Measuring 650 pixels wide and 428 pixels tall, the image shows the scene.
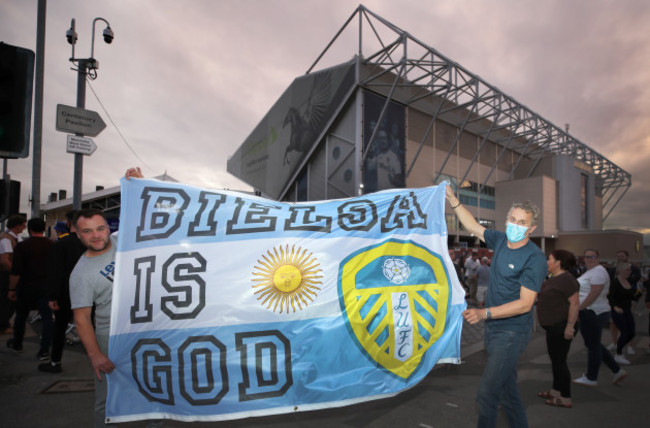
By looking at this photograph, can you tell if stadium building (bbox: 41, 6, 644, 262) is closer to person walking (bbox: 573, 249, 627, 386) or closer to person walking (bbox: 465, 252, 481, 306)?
person walking (bbox: 465, 252, 481, 306)

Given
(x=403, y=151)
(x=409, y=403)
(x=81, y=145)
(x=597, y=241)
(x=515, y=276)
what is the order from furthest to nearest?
(x=597, y=241) → (x=403, y=151) → (x=81, y=145) → (x=409, y=403) → (x=515, y=276)

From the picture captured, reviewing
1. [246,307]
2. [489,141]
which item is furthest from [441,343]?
[489,141]

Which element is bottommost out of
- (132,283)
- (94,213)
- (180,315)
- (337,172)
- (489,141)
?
(180,315)

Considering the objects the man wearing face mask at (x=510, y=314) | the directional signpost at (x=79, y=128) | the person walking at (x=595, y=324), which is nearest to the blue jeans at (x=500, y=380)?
the man wearing face mask at (x=510, y=314)

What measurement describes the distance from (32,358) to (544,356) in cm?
846

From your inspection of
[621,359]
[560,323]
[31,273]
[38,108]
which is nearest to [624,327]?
[621,359]

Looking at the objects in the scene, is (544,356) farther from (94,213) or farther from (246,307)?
(94,213)

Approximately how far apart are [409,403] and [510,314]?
6.58 feet

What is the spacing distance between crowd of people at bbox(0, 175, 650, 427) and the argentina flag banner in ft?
0.65

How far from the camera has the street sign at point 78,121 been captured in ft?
24.5

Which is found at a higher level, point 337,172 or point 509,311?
point 337,172

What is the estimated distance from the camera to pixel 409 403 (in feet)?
14.2

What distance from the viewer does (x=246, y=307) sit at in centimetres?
311

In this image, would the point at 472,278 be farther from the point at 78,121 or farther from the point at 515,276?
the point at 78,121
